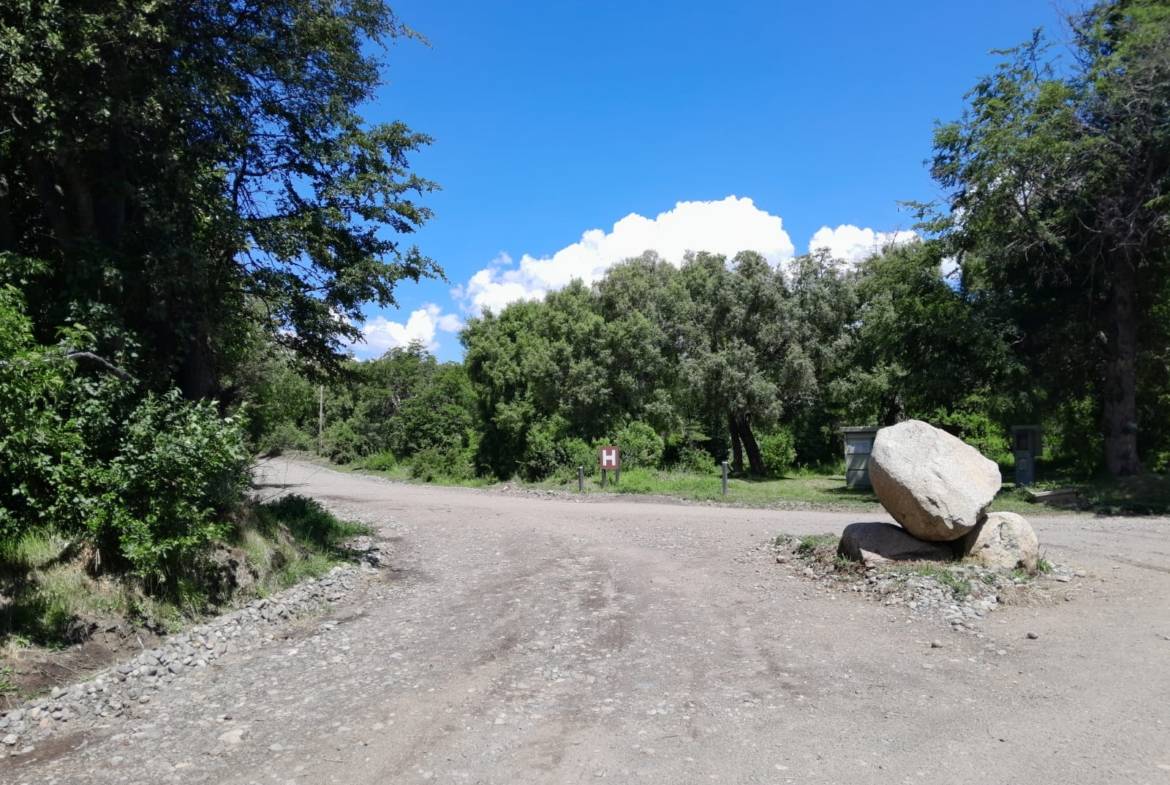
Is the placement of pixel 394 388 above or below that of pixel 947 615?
above

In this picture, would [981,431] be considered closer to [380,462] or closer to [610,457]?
[610,457]

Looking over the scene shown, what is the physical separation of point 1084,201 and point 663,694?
19506mm

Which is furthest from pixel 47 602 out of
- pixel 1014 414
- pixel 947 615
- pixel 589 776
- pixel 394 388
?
pixel 394 388

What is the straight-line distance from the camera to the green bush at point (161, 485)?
739 centimetres

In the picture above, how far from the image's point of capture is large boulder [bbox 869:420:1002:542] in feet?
29.8

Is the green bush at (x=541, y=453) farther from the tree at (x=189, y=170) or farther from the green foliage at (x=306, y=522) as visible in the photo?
the tree at (x=189, y=170)

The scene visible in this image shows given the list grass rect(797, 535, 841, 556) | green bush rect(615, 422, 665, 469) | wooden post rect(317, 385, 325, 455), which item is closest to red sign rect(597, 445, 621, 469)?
green bush rect(615, 422, 665, 469)

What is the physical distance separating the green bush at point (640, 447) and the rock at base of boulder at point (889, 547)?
57.8 feet

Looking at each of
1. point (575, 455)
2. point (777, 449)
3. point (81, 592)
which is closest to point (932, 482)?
point (81, 592)

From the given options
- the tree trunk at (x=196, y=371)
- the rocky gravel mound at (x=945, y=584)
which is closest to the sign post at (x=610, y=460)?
the rocky gravel mound at (x=945, y=584)

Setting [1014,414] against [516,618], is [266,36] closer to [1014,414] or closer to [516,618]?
[516,618]

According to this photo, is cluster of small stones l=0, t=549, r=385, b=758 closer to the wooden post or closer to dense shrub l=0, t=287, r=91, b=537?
dense shrub l=0, t=287, r=91, b=537

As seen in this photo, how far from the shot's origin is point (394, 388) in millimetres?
51250

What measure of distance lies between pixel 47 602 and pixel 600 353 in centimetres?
2459
